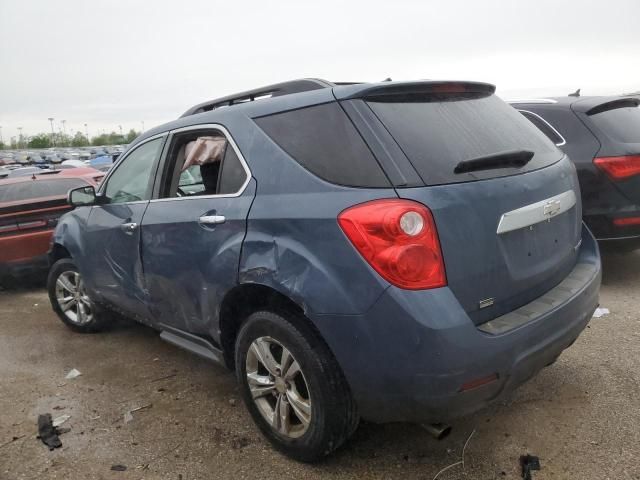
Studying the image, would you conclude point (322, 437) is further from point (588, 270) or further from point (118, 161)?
point (118, 161)

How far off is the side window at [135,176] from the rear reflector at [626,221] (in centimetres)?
374

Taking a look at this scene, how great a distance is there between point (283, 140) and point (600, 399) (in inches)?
89.0

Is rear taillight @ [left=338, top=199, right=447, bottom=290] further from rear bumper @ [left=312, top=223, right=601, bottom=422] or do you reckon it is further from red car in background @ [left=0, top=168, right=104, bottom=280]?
red car in background @ [left=0, top=168, right=104, bottom=280]

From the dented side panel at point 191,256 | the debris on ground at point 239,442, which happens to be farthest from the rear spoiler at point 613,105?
the debris on ground at point 239,442

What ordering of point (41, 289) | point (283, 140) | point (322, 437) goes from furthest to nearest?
point (41, 289) < point (283, 140) < point (322, 437)

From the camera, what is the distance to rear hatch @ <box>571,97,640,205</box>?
447 cm

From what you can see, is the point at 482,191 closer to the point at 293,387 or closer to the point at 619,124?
the point at 293,387

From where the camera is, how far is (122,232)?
367cm

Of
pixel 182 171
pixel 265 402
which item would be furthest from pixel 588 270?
pixel 182 171

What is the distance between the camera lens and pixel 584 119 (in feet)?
15.6

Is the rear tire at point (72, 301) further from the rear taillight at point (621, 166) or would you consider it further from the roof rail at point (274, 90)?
the rear taillight at point (621, 166)

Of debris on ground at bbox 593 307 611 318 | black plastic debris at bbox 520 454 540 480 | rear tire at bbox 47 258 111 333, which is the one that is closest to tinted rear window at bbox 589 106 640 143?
debris on ground at bbox 593 307 611 318

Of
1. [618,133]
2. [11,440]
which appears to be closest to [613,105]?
[618,133]

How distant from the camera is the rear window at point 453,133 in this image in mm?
2252
